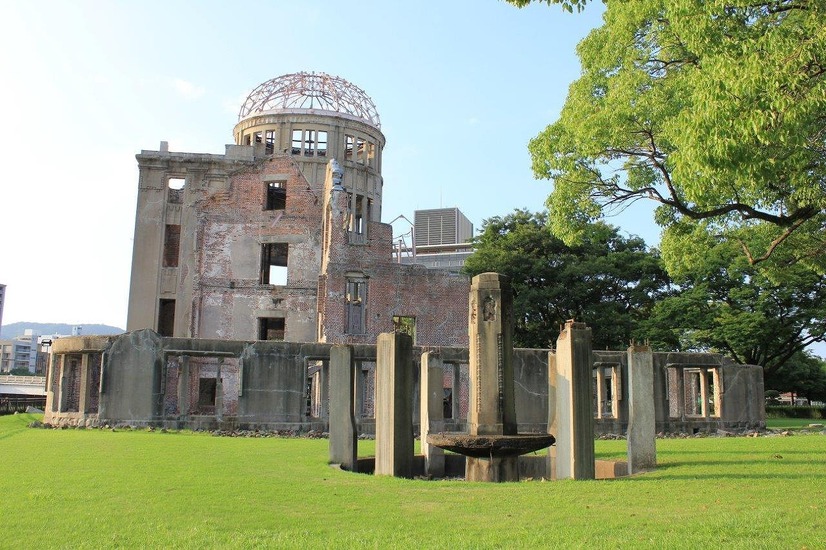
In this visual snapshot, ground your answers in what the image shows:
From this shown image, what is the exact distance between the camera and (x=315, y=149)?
125ft

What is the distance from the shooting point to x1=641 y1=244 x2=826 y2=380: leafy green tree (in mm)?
31172

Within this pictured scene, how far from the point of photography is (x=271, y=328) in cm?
3469

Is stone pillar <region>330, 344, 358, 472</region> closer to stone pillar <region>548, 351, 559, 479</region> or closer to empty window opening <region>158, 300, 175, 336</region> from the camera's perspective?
stone pillar <region>548, 351, 559, 479</region>

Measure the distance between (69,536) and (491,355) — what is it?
6112 millimetres

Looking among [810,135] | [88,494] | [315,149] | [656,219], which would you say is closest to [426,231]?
[315,149]

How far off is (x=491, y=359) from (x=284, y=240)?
77.4ft

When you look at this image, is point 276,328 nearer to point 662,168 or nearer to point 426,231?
point 662,168

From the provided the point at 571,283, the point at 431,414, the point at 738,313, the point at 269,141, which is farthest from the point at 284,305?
the point at 431,414

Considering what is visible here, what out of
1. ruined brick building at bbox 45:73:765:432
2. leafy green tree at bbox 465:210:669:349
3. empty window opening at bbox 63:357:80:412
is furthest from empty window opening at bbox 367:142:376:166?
empty window opening at bbox 63:357:80:412

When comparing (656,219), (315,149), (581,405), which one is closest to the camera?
(581,405)

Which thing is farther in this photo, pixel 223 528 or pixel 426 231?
pixel 426 231

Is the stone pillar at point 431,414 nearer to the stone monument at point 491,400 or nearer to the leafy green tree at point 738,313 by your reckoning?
the stone monument at point 491,400

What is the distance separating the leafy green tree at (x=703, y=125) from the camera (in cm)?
859

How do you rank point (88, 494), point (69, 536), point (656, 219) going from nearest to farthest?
point (69, 536) < point (88, 494) < point (656, 219)
